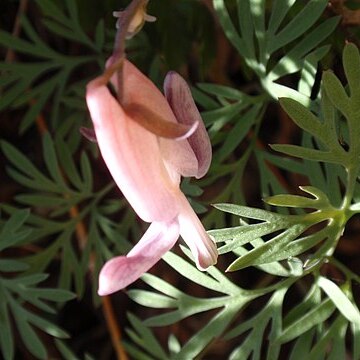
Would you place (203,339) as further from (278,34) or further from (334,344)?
(278,34)

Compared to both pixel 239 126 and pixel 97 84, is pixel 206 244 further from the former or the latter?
pixel 239 126

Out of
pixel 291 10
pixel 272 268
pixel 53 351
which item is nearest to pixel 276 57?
pixel 291 10

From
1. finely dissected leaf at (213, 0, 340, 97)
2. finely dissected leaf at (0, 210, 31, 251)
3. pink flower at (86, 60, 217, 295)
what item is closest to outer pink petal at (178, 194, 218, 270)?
pink flower at (86, 60, 217, 295)

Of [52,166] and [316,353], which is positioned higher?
[52,166]

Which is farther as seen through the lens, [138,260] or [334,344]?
[334,344]

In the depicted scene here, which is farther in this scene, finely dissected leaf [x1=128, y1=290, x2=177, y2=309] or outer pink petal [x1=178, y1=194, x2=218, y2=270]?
finely dissected leaf [x1=128, y1=290, x2=177, y2=309]

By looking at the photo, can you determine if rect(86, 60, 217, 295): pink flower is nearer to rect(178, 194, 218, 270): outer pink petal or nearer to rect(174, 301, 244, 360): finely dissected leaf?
rect(178, 194, 218, 270): outer pink petal

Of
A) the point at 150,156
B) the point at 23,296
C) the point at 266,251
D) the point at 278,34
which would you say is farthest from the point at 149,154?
the point at 23,296
